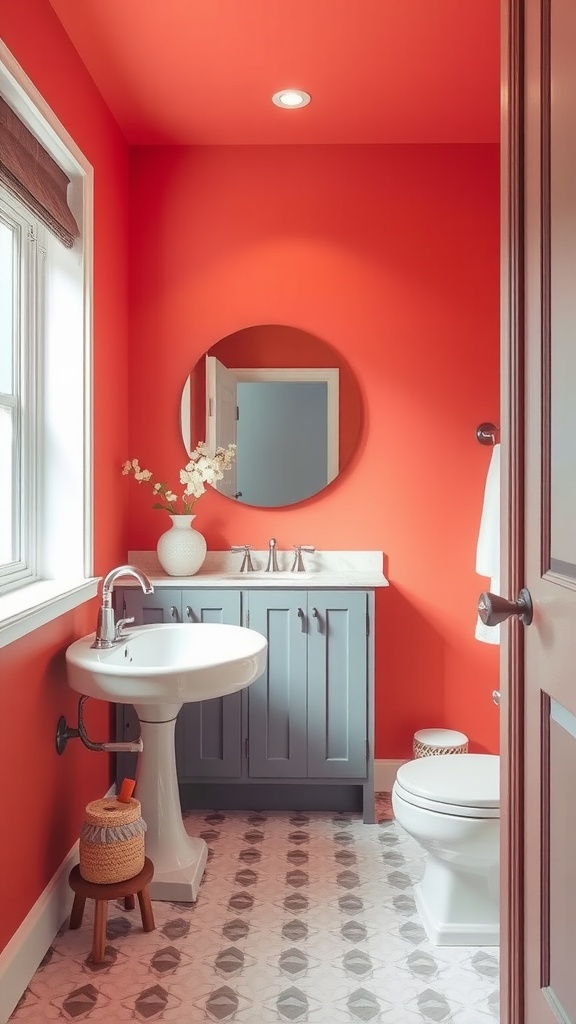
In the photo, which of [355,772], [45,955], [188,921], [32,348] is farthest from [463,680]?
[32,348]

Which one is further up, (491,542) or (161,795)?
(491,542)

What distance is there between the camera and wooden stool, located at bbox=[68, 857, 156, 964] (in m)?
2.05

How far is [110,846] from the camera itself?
209cm

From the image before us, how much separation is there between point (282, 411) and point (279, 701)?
3.76 ft

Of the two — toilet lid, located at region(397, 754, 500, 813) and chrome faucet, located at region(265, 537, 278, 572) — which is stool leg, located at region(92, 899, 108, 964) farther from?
chrome faucet, located at region(265, 537, 278, 572)

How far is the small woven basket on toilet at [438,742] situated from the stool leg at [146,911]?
1.25 metres

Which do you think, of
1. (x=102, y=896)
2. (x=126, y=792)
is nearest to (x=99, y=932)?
(x=102, y=896)

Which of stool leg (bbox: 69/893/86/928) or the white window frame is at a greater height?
the white window frame

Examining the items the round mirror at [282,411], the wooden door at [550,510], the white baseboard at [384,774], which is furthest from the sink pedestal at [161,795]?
the wooden door at [550,510]

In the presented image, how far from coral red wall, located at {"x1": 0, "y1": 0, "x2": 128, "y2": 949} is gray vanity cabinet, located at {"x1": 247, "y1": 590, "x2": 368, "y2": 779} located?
0.58 metres

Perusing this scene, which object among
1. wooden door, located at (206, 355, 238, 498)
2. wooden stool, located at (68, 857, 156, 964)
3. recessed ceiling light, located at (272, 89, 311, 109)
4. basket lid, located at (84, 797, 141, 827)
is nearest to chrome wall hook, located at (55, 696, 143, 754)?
basket lid, located at (84, 797, 141, 827)

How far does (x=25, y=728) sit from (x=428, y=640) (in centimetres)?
176

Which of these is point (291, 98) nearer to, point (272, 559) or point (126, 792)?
point (272, 559)

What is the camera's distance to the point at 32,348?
2490 mm
